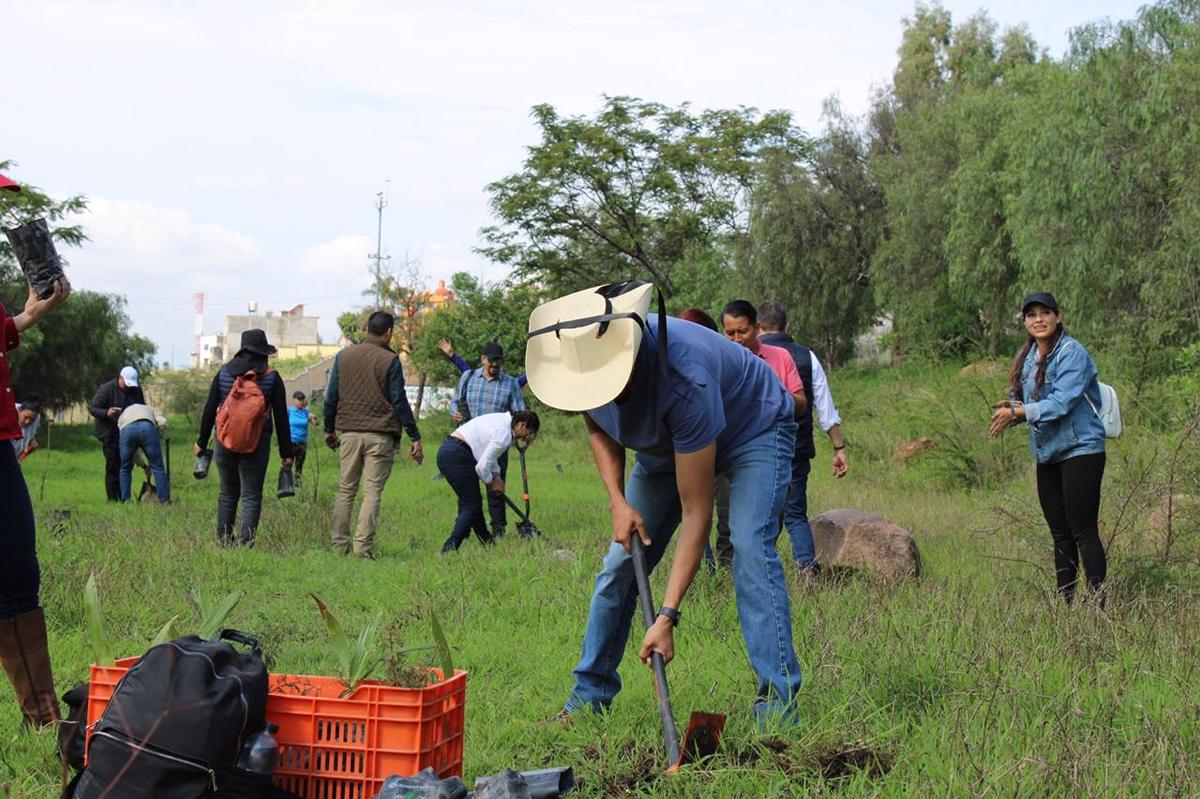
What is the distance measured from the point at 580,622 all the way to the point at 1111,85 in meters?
17.0

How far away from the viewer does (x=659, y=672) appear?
13.9ft

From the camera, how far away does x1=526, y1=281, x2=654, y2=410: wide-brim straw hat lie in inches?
158

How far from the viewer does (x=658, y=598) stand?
22.4 feet

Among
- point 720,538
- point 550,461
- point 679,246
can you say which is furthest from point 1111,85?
point 679,246

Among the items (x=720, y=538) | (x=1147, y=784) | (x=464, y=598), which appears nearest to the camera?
(x=1147, y=784)

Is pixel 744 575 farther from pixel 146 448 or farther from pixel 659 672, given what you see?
pixel 146 448

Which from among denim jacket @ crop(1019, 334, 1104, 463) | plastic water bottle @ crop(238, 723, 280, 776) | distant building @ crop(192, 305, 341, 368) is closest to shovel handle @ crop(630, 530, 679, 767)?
→ plastic water bottle @ crop(238, 723, 280, 776)

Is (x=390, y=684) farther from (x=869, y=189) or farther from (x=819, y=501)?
(x=869, y=189)

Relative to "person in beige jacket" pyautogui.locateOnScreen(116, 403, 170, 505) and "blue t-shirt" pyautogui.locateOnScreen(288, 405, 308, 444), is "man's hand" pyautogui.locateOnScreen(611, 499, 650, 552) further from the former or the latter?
"blue t-shirt" pyautogui.locateOnScreen(288, 405, 308, 444)

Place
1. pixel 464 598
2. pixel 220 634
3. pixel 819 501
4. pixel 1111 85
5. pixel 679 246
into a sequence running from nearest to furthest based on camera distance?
pixel 220 634 < pixel 464 598 < pixel 819 501 < pixel 1111 85 < pixel 679 246

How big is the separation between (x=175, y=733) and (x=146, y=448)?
11.8 metres

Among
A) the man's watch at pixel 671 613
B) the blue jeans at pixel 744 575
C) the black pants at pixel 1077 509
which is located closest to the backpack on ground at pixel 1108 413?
the black pants at pixel 1077 509

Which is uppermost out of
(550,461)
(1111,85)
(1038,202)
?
(1111,85)

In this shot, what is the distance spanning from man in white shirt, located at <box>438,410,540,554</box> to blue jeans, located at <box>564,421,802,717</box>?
17.0 feet
